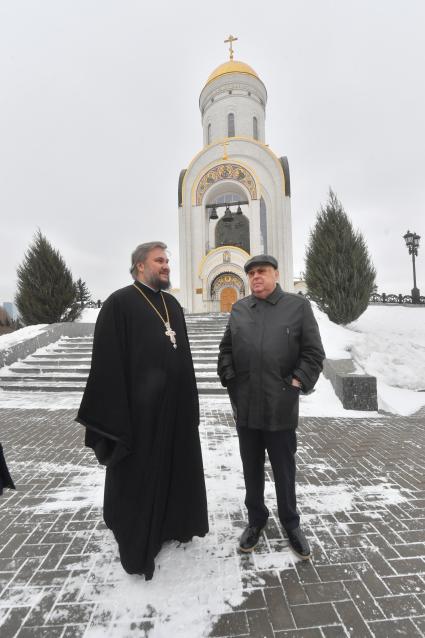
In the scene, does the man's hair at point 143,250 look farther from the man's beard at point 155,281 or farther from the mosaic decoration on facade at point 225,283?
the mosaic decoration on facade at point 225,283

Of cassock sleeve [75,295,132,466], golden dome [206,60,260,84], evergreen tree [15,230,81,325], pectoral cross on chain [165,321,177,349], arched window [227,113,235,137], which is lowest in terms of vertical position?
cassock sleeve [75,295,132,466]

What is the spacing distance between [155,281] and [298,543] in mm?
2133

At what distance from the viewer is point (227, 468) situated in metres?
4.06

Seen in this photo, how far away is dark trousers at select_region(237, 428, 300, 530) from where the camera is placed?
2508 millimetres

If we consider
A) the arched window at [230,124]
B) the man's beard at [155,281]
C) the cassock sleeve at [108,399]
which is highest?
the arched window at [230,124]

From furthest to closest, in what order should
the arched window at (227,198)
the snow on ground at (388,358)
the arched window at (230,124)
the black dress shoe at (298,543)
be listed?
1. the arched window at (230,124)
2. the arched window at (227,198)
3. the snow on ground at (388,358)
4. the black dress shoe at (298,543)

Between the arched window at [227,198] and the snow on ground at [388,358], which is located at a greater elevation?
A: the arched window at [227,198]

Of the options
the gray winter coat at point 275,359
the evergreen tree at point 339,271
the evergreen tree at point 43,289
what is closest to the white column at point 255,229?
the evergreen tree at point 339,271

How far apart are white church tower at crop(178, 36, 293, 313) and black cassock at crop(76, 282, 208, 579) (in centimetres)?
1899

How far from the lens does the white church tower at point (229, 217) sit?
71.1 ft

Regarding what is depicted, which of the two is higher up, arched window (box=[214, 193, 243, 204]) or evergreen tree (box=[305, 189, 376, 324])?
arched window (box=[214, 193, 243, 204])

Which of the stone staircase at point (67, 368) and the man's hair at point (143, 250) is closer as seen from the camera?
the man's hair at point (143, 250)

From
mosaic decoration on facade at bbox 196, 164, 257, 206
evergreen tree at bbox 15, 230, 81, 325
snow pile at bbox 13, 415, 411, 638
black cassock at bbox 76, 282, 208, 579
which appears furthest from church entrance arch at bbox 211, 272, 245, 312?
black cassock at bbox 76, 282, 208, 579

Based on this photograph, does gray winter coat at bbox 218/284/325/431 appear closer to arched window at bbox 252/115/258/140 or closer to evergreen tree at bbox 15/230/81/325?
evergreen tree at bbox 15/230/81/325
